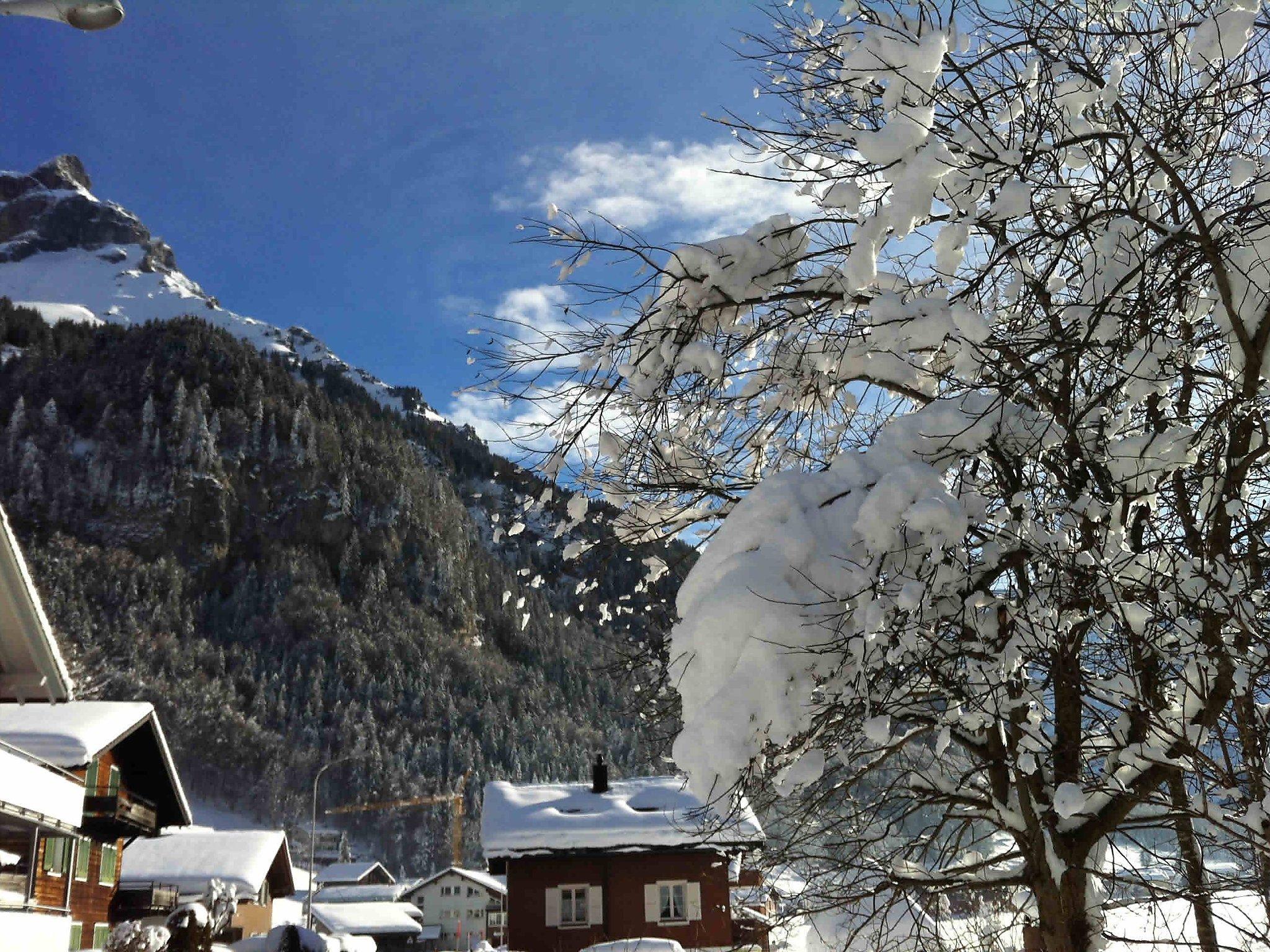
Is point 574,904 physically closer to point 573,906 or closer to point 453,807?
point 573,906

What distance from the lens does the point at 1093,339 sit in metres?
4.40

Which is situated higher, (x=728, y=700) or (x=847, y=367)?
(x=847, y=367)

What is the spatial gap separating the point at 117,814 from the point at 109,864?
4.50 m

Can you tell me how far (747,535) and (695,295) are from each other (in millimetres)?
1587

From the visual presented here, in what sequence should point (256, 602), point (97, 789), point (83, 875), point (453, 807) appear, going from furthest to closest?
point (256, 602) < point (453, 807) < point (83, 875) < point (97, 789)

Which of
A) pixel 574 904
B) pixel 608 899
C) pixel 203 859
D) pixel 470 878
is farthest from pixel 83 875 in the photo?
pixel 470 878

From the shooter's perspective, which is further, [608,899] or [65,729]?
[608,899]

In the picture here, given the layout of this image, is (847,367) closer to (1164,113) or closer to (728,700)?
(1164,113)

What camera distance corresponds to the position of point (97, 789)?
2380 centimetres

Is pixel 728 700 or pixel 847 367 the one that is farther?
pixel 847 367

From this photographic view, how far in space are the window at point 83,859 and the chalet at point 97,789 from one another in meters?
0.03

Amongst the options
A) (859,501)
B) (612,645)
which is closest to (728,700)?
(859,501)

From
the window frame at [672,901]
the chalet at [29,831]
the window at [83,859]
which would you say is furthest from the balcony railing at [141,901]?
the window frame at [672,901]

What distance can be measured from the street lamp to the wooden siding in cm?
2371
